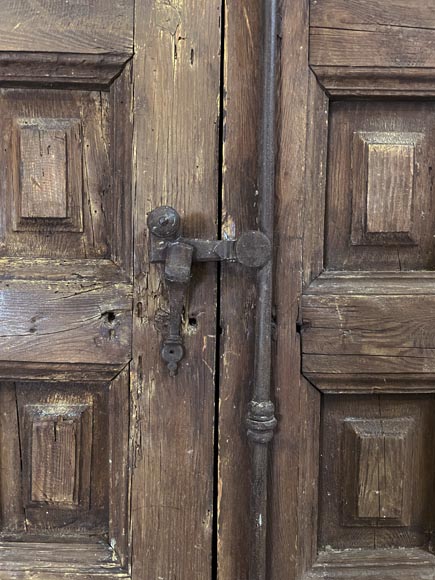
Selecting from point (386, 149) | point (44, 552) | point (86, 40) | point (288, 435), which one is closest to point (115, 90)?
point (86, 40)

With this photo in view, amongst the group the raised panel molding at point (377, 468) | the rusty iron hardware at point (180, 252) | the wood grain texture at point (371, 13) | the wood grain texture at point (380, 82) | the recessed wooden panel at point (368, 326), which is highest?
the wood grain texture at point (371, 13)

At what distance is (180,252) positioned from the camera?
0.76 metres

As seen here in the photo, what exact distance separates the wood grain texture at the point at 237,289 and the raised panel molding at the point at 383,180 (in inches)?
5.9

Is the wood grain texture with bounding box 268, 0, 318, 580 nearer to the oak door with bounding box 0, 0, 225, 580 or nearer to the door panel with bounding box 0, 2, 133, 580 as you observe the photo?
the oak door with bounding box 0, 0, 225, 580

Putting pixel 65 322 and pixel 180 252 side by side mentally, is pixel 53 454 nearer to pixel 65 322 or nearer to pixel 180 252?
pixel 65 322

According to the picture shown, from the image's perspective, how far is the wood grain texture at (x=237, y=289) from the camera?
79 cm

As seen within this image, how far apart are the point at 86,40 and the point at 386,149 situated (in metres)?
0.44

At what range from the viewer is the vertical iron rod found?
2.50 ft

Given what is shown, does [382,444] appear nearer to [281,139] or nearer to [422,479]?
[422,479]

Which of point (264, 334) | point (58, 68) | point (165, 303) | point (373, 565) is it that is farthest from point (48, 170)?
point (373, 565)

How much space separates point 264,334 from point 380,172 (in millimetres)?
281

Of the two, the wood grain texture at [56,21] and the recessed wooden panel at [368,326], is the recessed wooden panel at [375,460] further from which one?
the wood grain texture at [56,21]

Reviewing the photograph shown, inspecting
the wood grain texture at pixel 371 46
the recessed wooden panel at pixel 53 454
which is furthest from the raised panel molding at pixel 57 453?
the wood grain texture at pixel 371 46

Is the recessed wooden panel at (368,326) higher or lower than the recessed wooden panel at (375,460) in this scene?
higher
